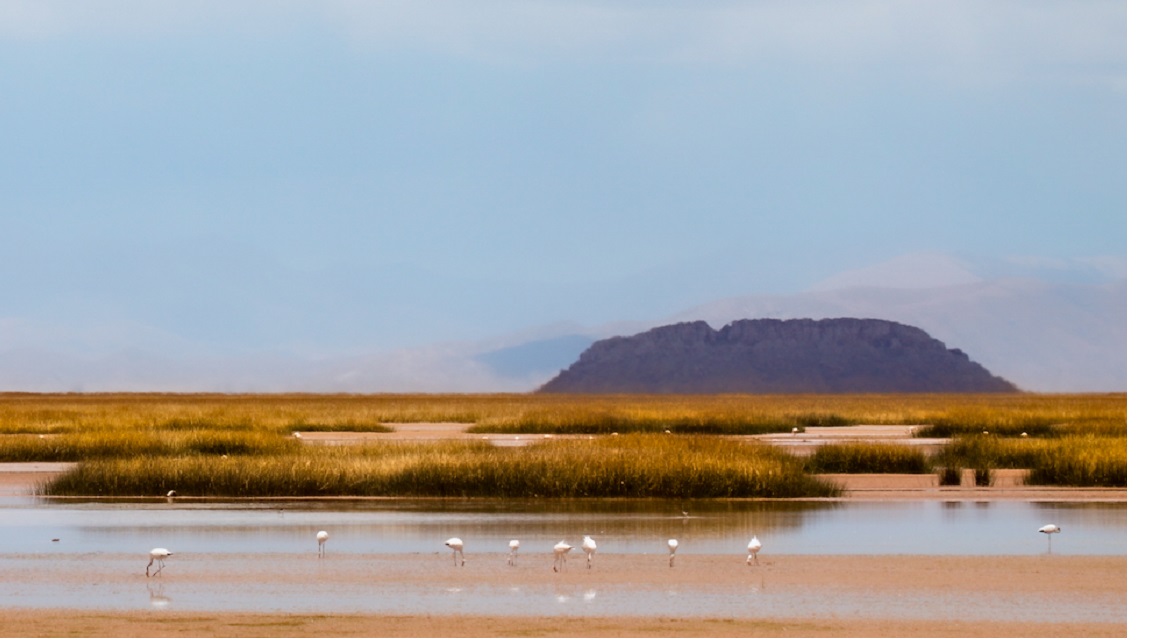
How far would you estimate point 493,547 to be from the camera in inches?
772

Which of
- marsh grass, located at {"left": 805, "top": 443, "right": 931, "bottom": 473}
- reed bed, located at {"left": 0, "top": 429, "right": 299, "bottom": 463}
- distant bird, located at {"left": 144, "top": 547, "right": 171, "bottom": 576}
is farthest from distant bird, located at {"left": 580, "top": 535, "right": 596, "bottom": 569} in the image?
reed bed, located at {"left": 0, "top": 429, "right": 299, "bottom": 463}

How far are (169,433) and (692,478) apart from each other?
19074 mm

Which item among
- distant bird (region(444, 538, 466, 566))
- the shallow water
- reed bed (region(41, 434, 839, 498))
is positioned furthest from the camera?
reed bed (region(41, 434, 839, 498))

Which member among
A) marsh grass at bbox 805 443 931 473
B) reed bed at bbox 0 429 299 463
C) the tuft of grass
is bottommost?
the tuft of grass

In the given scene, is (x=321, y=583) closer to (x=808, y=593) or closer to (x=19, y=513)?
(x=808, y=593)

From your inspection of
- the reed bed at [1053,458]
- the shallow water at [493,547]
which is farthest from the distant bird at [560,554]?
the reed bed at [1053,458]

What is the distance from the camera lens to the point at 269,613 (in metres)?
14.5

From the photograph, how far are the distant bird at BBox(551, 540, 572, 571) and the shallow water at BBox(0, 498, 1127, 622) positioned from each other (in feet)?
0.58

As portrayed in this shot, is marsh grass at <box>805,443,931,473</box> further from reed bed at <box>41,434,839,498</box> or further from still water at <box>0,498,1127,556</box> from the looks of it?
still water at <box>0,498,1127,556</box>

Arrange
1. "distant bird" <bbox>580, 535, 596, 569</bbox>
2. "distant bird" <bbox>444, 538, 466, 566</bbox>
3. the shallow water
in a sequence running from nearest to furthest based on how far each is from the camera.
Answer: the shallow water
"distant bird" <bbox>580, 535, 596, 569</bbox>
"distant bird" <bbox>444, 538, 466, 566</bbox>

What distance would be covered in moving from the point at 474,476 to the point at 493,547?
8118 mm

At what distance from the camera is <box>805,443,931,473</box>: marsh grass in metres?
33.8

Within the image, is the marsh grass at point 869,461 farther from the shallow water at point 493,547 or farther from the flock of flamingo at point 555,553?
the flock of flamingo at point 555,553

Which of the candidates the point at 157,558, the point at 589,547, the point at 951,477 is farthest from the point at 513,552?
the point at 951,477
